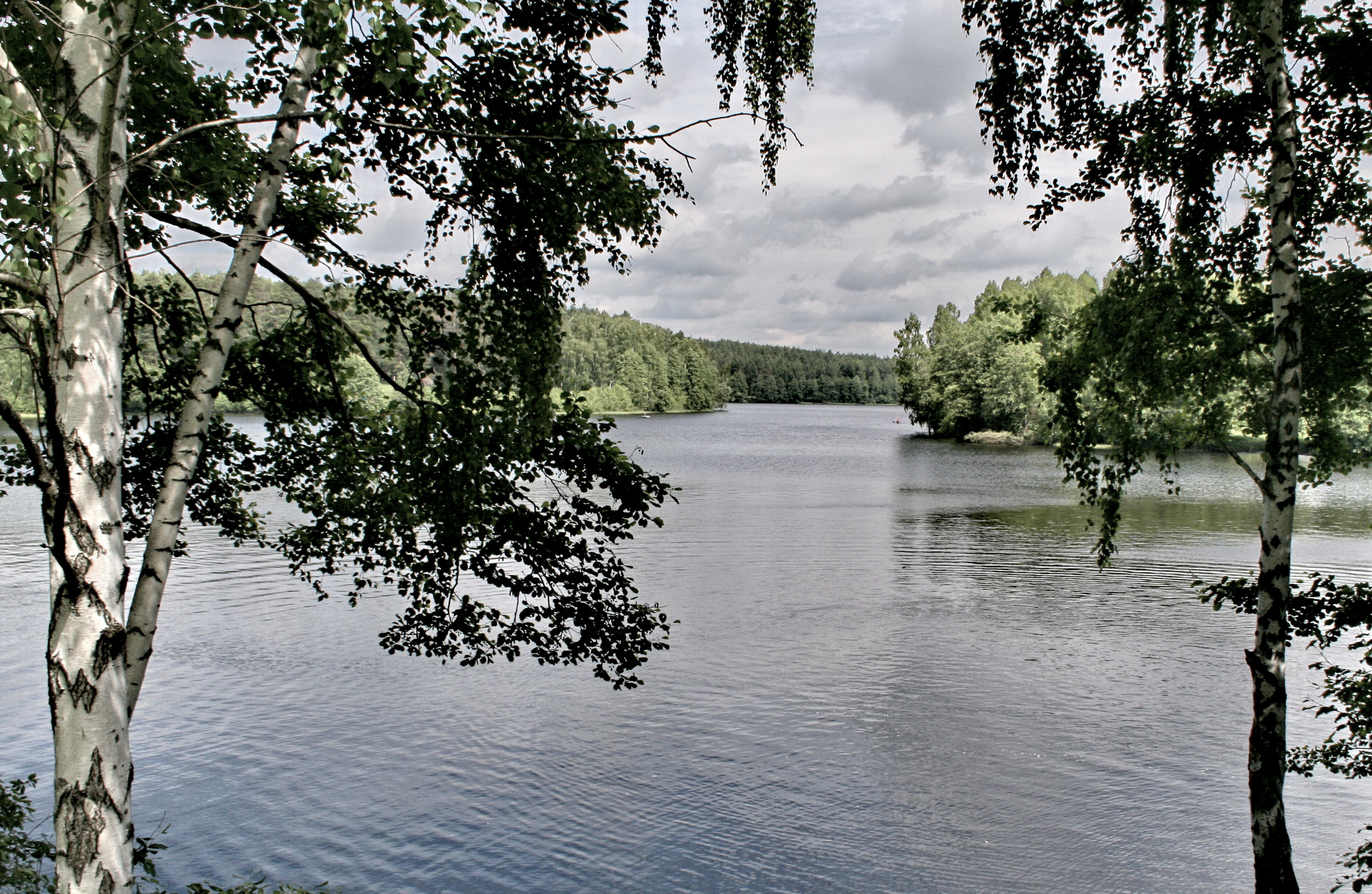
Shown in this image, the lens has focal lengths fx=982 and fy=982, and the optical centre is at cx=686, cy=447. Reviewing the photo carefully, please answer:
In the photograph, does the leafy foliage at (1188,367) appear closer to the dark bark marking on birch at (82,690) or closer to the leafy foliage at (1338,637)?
the leafy foliage at (1338,637)

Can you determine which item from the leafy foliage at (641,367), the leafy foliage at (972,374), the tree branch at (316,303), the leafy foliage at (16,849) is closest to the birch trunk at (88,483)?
the tree branch at (316,303)

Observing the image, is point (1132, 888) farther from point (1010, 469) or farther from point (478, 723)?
point (1010, 469)

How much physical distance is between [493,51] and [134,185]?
2645 millimetres

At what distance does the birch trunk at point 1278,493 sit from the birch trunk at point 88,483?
7717 millimetres

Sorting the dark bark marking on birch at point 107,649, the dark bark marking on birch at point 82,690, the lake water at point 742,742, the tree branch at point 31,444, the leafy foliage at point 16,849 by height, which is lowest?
the lake water at point 742,742

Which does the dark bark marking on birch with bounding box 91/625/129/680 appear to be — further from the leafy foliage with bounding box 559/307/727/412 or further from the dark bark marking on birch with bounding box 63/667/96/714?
the leafy foliage with bounding box 559/307/727/412

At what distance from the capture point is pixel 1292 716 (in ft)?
49.8

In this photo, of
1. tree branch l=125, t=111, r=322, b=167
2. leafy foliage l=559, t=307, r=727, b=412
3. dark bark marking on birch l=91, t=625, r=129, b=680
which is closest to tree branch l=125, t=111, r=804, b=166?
tree branch l=125, t=111, r=322, b=167

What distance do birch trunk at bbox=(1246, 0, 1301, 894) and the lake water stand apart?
3511 millimetres

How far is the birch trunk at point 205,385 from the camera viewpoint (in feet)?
15.4

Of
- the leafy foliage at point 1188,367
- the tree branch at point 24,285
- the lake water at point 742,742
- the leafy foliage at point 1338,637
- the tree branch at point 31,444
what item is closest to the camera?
the tree branch at point 31,444

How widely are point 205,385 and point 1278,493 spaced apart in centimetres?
764

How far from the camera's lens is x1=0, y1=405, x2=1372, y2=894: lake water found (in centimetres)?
1121

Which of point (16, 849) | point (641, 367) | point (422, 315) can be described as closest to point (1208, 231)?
point (422, 315)
